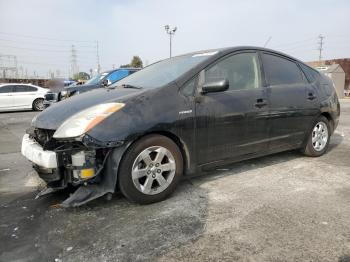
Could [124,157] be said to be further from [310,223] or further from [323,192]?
[323,192]

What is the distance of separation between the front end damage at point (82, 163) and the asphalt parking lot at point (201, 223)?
0.23m

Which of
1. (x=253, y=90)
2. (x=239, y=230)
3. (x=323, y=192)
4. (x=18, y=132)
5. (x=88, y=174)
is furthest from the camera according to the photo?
(x=18, y=132)

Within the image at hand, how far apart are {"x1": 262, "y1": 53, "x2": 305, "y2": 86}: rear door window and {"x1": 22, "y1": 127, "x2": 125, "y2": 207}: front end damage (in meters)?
2.35

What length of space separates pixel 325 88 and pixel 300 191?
2294 mm

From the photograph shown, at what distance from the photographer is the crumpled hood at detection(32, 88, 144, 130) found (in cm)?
328

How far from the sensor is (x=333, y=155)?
17.4 feet

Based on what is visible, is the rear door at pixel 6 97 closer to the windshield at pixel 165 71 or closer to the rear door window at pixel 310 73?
the windshield at pixel 165 71

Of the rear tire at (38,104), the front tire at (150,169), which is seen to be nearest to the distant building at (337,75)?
the rear tire at (38,104)

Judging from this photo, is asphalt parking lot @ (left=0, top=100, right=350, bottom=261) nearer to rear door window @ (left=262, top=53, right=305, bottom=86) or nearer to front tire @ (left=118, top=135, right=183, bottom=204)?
front tire @ (left=118, top=135, right=183, bottom=204)

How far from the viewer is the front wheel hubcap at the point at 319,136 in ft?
16.7

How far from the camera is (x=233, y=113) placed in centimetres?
383

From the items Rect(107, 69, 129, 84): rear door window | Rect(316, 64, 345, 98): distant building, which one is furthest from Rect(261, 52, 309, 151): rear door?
Rect(316, 64, 345, 98): distant building

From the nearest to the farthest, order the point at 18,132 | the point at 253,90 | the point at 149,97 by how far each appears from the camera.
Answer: the point at 149,97, the point at 253,90, the point at 18,132

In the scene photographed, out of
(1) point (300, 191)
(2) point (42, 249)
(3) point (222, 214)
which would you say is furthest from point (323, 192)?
(2) point (42, 249)
